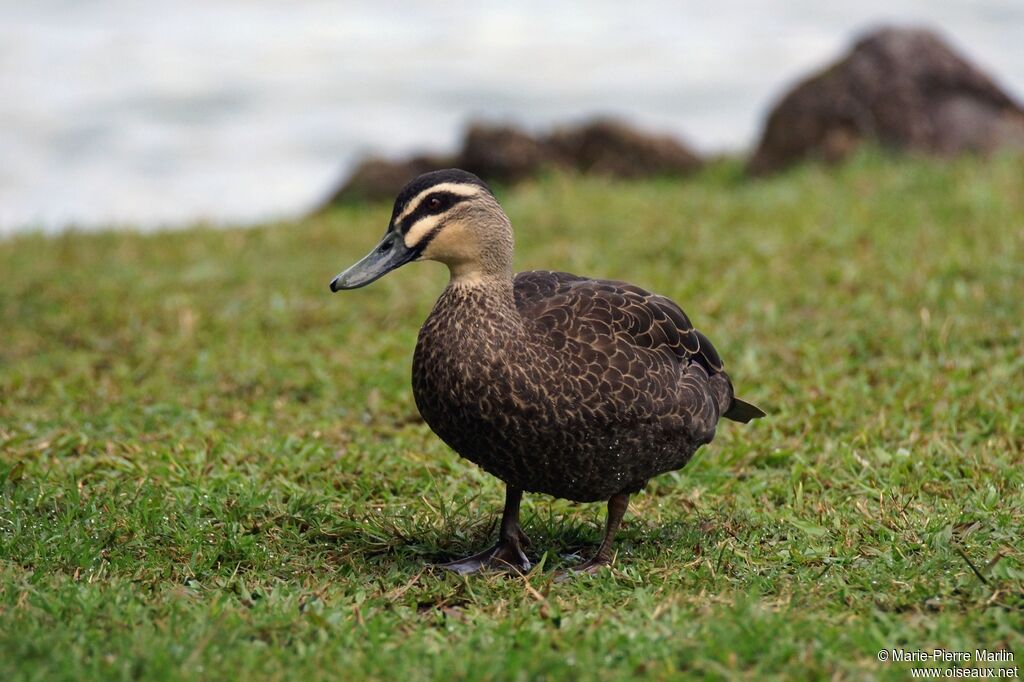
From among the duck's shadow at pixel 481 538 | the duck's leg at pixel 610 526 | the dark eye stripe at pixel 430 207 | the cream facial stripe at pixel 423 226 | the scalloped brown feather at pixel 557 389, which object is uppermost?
the dark eye stripe at pixel 430 207

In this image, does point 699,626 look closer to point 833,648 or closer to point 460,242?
point 833,648

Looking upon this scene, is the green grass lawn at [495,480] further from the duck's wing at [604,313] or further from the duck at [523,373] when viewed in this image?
the duck's wing at [604,313]

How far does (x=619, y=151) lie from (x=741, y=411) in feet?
30.7

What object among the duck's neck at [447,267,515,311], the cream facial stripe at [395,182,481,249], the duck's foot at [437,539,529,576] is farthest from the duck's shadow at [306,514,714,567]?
the cream facial stripe at [395,182,481,249]

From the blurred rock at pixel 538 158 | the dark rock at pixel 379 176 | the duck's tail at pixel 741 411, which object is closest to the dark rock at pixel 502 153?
the blurred rock at pixel 538 158

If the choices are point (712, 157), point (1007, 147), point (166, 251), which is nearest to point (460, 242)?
point (166, 251)

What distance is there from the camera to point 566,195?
36.5 feet

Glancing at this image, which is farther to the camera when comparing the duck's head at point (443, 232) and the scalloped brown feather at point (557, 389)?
the duck's head at point (443, 232)

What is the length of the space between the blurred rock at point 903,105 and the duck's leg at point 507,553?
8.54m

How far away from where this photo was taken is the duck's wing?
414 cm

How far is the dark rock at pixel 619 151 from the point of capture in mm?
13773

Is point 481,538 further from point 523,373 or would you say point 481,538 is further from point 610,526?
point 523,373

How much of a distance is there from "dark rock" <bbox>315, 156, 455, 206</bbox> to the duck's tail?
30.3 feet

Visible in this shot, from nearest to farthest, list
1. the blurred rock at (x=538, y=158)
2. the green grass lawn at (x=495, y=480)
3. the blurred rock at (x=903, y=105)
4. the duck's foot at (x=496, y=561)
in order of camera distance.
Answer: the green grass lawn at (x=495, y=480), the duck's foot at (x=496, y=561), the blurred rock at (x=903, y=105), the blurred rock at (x=538, y=158)
